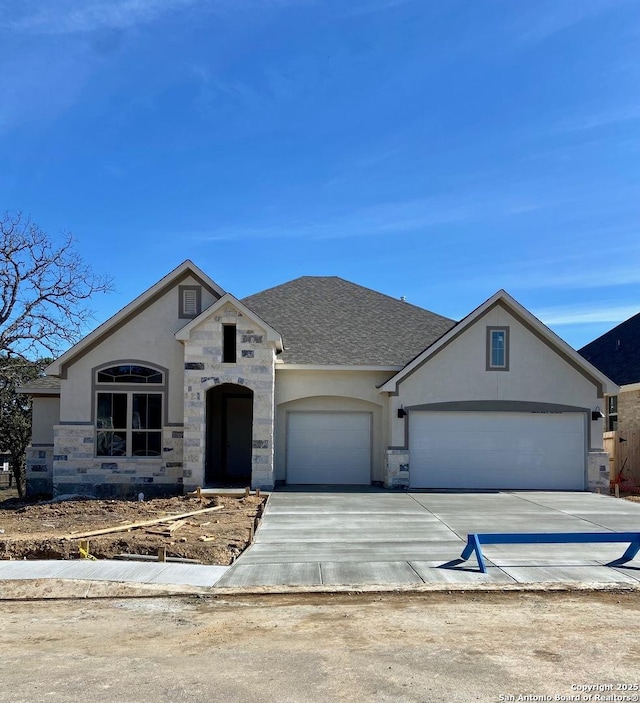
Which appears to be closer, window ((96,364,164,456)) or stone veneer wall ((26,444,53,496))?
window ((96,364,164,456))

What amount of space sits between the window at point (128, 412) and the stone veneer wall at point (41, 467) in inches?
93.7

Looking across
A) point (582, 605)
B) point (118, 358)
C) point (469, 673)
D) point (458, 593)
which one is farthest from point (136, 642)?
point (118, 358)

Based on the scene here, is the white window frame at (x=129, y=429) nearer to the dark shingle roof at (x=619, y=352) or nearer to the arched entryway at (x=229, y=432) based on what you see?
the arched entryway at (x=229, y=432)

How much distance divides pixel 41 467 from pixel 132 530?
31.9ft

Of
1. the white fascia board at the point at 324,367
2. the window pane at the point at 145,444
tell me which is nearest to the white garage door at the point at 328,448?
the white fascia board at the point at 324,367

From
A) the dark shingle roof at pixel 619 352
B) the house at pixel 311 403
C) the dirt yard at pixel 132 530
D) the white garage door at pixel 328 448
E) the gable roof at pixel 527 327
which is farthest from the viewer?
the dark shingle roof at pixel 619 352

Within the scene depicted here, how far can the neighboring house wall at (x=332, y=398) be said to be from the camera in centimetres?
2116

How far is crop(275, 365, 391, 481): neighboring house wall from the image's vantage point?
21156 mm

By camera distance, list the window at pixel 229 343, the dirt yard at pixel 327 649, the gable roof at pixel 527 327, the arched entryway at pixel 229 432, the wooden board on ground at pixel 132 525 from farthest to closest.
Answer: the arched entryway at pixel 229 432
the gable roof at pixel 527 327
the window at pixel 229 343
the wooden board on ground at pixel 132 525
the dirt yard at pixel 327 649

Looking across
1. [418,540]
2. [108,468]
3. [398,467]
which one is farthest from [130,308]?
[418,540]

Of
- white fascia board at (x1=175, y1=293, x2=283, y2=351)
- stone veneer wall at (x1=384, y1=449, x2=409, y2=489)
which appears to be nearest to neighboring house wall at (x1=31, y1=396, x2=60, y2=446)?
white fascia board at (x1=175, y1=293, x2=283, y2=351)

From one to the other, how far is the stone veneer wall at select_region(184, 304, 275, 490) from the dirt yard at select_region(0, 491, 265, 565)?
5.12ft

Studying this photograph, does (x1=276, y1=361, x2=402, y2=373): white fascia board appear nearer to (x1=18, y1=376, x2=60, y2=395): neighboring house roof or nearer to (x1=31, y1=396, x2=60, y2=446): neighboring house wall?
(x1=18, y1=376, x2=60, y2=395): neighboring house roof

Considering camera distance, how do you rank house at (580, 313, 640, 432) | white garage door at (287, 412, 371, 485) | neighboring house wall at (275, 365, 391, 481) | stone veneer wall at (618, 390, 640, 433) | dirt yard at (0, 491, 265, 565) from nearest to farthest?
dirt yard at (0, 491, 265, 565) < neighboring house wall at (275, 365, 391, 481) < white garage door at (287, 412, 371, 485) < stone veneer wall at (618, 390, 640, 433) < house at (580, 313, 640, 432)
